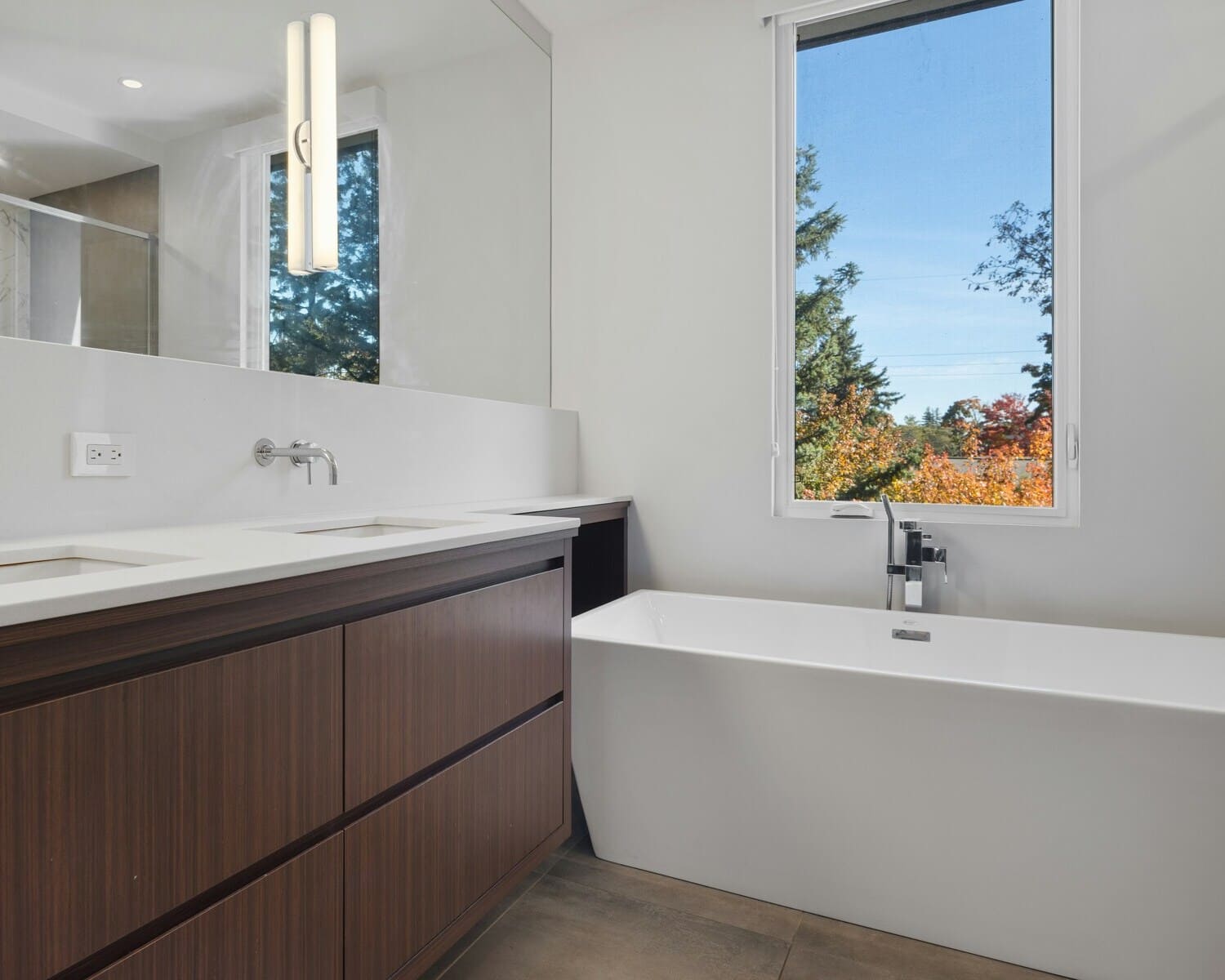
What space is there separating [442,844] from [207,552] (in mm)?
600

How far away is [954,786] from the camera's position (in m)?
1.58

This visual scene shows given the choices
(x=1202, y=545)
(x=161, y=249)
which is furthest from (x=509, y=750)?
(x=1202, y=545)

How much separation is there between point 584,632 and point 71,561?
1186 millimetres

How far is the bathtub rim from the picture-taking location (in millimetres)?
1470

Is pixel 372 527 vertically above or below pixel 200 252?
below

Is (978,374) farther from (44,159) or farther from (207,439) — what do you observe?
(44,159)

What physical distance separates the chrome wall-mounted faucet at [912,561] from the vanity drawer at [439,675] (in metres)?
1.20

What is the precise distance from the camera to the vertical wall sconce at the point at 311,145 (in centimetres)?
180

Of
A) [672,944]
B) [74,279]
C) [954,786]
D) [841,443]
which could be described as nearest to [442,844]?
[672,944]

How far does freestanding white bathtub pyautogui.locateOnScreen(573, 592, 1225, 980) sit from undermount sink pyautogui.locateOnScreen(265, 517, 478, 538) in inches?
21.3

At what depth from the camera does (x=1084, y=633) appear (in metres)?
2.06

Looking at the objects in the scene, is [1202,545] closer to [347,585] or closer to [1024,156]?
[1024,156]

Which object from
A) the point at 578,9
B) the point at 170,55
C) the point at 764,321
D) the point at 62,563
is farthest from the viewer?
the point at 578,9

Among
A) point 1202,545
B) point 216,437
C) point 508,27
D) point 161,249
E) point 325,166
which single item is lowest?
point 1202,545
